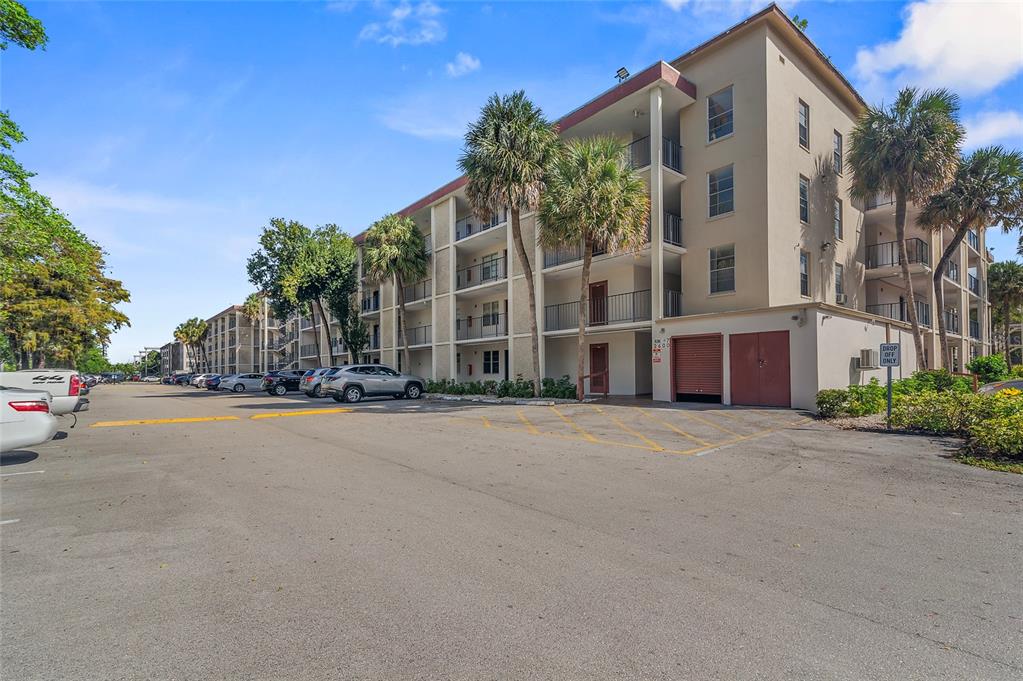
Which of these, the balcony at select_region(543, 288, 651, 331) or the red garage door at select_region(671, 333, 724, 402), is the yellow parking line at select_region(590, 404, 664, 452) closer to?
the red garage door at select_region(671, 333, 724, 402)

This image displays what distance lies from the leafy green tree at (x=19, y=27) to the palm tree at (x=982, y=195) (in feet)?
104

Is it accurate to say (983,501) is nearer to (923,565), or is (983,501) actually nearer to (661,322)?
(923,565)

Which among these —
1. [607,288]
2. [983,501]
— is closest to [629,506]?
[983,501]

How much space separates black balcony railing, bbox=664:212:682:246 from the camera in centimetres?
2088

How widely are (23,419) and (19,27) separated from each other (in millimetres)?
12579

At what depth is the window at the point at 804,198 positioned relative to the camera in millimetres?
20688

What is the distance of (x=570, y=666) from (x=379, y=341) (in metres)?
37.3

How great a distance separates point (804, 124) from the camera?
21203 millimetres

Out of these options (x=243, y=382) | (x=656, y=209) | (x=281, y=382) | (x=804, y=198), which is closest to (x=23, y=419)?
(x=656, y=209)

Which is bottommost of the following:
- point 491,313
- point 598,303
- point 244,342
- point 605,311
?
point 605,311

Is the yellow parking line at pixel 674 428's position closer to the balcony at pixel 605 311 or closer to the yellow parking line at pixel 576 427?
the yellow parking line at pixel 576 427

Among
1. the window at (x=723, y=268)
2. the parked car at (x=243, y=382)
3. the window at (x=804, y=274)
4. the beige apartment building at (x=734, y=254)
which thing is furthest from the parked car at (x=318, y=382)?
the window at (x=804, y=274)

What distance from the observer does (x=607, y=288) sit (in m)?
24.3

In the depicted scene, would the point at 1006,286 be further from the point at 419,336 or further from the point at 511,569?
the point at 511,569
